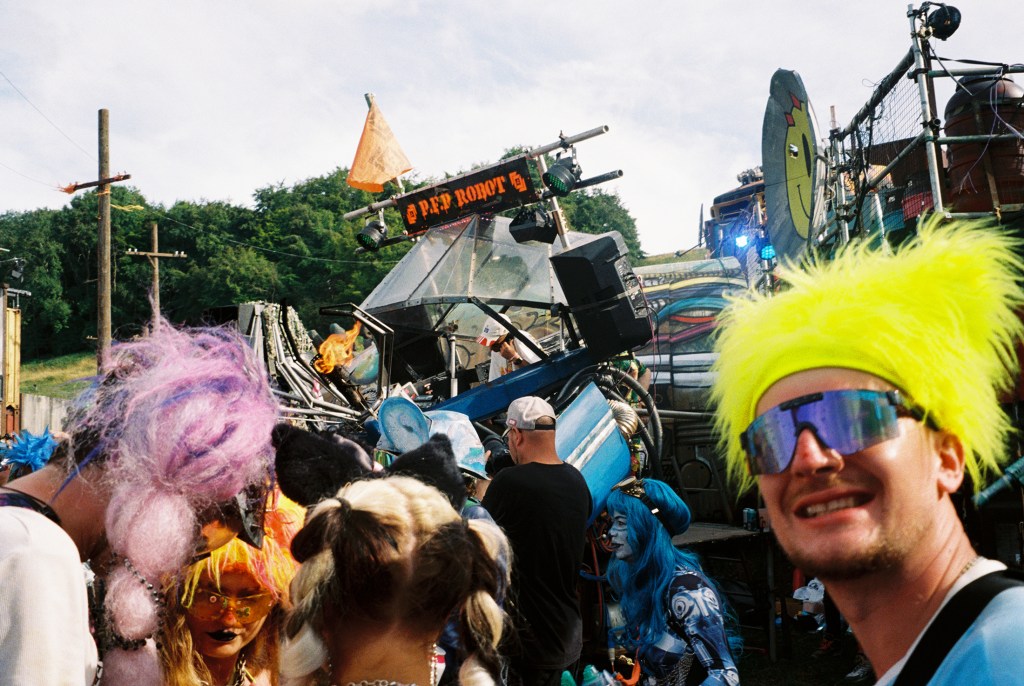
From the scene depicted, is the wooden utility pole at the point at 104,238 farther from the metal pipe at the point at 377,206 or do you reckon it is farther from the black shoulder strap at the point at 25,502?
the black shoulder strap at the point at 25,502

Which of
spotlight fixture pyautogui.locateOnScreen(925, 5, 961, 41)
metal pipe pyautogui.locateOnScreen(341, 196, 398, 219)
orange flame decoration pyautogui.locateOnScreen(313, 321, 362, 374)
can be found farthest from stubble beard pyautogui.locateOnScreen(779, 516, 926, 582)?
metal pipe pyautogui.locateOnScreen(341, 196, 398, 219)

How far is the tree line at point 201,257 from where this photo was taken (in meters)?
50.1

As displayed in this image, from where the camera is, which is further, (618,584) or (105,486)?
(618,584)

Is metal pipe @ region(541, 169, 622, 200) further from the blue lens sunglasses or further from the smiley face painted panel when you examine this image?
the blue lens sunglasses

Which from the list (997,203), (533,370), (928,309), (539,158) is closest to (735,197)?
(539,158)

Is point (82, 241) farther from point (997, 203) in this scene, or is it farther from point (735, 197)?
point (997, 203)

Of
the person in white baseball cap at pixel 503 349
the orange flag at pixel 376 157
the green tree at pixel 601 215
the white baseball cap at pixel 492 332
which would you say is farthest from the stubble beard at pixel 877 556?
the green tree at pixel 601 215

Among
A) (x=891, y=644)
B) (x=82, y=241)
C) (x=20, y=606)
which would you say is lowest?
(x=891, y=644)

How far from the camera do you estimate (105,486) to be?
5.79 feet

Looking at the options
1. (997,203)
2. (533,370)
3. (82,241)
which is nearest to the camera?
(997,203)

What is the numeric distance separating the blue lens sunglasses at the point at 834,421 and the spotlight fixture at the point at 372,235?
11.8 m

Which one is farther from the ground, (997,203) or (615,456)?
(997,203)

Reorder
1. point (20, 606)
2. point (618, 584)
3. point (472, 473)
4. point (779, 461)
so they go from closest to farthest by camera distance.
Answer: point (779, 461) → point (20, 606) → point (618, 584) → point (472, 473)

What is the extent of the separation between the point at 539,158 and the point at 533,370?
338cm
